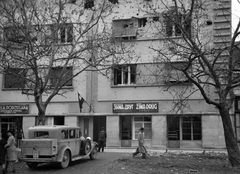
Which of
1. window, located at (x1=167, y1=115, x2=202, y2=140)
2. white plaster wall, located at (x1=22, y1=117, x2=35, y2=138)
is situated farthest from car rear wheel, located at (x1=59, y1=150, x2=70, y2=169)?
white plaster wall, located at (x1=22, y1=117, x2=35, y2=138)

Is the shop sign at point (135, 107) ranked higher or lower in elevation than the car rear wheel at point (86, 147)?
higher

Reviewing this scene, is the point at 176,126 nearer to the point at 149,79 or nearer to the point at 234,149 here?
the point at 149,79

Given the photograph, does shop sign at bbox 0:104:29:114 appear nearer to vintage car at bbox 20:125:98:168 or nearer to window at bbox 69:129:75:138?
vintage car at bbox 20:125:98:168

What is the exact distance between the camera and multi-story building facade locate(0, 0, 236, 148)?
25428mm

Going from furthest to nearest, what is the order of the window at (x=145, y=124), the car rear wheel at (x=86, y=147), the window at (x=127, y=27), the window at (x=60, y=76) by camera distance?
1. the window at (x=127, y=27)
2. the window at (x=145, y=124)
3. the window at (x=60, y=76)
4. the car rear wheel at (x=86, y=147)

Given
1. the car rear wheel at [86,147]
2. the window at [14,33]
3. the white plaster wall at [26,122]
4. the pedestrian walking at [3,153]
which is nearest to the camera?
the pedestrian walking at [3,153]

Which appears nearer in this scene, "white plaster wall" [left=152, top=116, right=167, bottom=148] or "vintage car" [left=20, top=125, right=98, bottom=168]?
"vintage car" [left=20, top=125, right=98, bottom=168]

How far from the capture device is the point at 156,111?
26.1 metres

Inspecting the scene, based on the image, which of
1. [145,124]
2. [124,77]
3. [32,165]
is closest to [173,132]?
[145,124]

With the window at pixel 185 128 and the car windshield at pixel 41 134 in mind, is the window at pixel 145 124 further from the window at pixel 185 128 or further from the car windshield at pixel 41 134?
the car windshield at pixel 41 134

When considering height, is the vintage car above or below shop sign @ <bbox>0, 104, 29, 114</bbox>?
below

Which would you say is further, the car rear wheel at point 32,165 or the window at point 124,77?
the window at point 124,77

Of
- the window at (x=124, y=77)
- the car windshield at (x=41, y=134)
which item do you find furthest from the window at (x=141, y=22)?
the car windshield at (x=41, y=134)

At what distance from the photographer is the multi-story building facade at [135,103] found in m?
25.4
